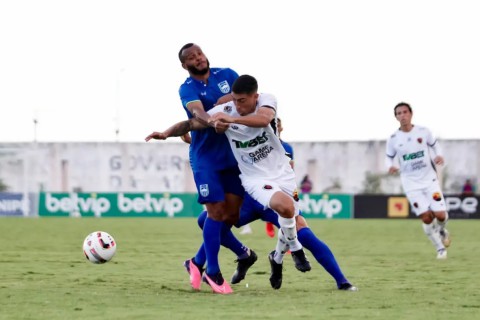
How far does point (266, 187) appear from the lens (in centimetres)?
958

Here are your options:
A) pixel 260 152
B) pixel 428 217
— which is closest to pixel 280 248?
pixel 260 152

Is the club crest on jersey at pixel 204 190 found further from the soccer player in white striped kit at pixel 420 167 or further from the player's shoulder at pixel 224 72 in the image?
the soccer player in white striped kit at pixel 420 167

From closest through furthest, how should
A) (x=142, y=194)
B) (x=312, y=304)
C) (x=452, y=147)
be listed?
(x=312, y=304)
(x=142, y=194)
(x=452, y=147)

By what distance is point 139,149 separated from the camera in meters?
68.3

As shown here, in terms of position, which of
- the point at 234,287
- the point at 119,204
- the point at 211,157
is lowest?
the point at 119,204

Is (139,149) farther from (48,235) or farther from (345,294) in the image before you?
(345,294)

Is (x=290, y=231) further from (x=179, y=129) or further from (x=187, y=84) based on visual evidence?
(x=187, y=84)

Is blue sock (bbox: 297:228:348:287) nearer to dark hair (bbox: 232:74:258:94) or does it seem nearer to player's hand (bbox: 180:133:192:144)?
dark hair (bbox: 232:74:258:94)

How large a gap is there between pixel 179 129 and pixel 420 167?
7610 millimetres

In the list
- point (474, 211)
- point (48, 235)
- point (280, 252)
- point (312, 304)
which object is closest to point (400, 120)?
point (280, 252)

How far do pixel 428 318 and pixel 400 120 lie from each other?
9039 millimetres

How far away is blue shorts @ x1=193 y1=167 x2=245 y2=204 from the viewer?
9844 mm

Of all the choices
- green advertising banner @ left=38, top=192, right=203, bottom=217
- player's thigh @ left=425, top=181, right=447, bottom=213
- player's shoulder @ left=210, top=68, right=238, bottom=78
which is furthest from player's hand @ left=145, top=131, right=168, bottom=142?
green advertising banner @ left=38, top=192, right=203, bottom=217

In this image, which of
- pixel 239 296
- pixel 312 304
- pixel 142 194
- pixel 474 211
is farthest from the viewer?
pixel 142 194
